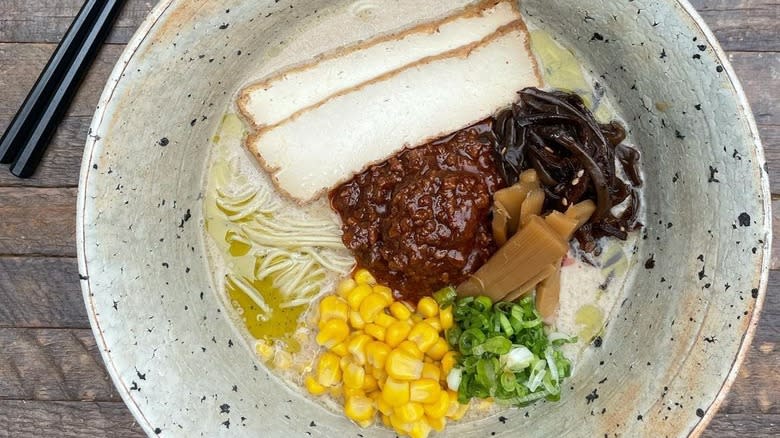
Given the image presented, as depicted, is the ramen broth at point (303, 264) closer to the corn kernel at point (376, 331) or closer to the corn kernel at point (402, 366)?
the corn kernel at point (376, 331)

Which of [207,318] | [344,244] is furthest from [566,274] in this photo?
[207,318]

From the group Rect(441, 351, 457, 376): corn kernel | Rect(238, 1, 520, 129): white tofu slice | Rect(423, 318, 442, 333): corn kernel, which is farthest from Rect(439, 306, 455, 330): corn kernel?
Rect(238, 1, 520, 129): white tofu slice

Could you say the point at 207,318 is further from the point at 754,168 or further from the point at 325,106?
the point at 754,168

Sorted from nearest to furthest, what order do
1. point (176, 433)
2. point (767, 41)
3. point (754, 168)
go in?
point (754, 168) < point (176, 433) < point (767, 41)

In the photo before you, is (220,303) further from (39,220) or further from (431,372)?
(431,372)

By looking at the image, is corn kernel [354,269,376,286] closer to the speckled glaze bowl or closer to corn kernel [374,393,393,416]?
corn kernel [374,393,393,416]
